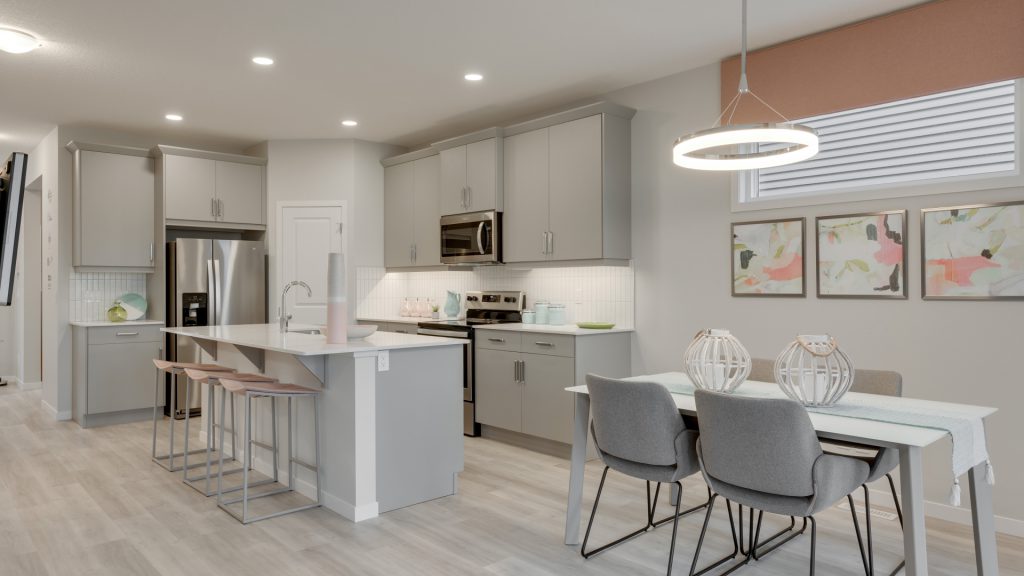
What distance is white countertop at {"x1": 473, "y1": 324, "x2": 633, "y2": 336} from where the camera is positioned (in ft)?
14.7

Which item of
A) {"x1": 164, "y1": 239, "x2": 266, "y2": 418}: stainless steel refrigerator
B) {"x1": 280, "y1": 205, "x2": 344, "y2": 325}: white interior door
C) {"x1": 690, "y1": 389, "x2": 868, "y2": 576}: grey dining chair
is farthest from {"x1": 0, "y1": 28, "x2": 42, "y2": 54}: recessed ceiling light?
{"x1": 690, "y1": 389, "x2": 868, "y2": 576}: grey dining chair

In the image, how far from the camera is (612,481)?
4.00 metres

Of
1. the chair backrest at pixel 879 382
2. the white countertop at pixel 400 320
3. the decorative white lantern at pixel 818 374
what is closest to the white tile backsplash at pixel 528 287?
the white countertop at pixel 400 320

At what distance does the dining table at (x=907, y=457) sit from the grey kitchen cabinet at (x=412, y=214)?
11.1 ft

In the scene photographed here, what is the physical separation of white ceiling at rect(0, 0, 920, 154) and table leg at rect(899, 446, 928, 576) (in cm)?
235

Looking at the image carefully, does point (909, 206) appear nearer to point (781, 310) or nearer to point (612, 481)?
point (781, 310)

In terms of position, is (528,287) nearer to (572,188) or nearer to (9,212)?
(572,188)

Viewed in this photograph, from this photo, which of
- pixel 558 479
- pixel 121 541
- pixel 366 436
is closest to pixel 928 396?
pixel 558 479

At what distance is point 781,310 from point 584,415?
1.67 metres

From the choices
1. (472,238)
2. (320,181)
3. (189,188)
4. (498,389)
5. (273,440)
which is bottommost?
(273,440)

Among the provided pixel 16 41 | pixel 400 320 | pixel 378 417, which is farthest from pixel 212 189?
pixel 378 417

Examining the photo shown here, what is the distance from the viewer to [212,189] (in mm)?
6227

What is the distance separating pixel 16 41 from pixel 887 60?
475 cm

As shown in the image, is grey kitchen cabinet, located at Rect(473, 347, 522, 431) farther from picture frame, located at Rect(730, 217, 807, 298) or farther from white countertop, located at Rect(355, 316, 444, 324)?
picture frame, located at Rect(730, 217, 807, 298)
